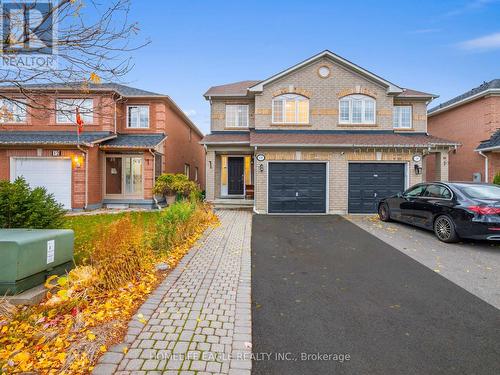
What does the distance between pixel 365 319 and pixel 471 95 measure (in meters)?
18.8

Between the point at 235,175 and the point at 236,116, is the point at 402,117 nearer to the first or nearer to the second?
the point at 236,116

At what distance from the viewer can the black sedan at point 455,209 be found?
6.25m

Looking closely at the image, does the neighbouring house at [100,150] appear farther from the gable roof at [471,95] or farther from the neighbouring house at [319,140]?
the gable roof at [471,95]

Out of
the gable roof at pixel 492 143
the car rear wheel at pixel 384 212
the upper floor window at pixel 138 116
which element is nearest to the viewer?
the car rear wheel at pixel 384 212

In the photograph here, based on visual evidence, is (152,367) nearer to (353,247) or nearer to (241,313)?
(241,313)

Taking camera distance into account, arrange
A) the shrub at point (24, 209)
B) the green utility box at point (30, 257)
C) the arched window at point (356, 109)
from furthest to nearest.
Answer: the arched window at point (356, 109) → the shrub at point (24, 209) → the green utility box at point (30, 257)

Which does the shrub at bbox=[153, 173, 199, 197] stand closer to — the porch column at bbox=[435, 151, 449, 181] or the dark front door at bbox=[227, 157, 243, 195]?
the dark front door at bbox=[227, 157, 243, 195]

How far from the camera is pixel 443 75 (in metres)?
15.7

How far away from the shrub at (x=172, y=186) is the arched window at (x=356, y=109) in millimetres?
9210

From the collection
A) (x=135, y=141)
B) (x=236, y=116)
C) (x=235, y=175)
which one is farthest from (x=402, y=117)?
(x=135, y=141)

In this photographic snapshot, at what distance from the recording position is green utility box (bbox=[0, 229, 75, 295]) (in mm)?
3316

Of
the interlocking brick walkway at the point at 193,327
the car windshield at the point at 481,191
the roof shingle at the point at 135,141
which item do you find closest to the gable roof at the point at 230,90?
the roof shingle at the point at 135,141

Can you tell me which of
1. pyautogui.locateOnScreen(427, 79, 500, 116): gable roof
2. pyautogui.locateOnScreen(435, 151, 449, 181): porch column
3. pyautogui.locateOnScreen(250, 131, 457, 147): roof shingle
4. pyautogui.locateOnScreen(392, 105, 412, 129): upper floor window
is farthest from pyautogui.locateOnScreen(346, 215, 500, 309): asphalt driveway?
pyautogui.locateOnScreen(427, 79, 500, 116): gable roof

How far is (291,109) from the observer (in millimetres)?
13758
